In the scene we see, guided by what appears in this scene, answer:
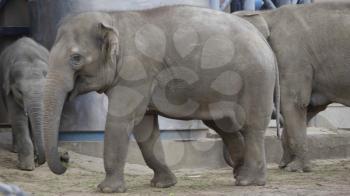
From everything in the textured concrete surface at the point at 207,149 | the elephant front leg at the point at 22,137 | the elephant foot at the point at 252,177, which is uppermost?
the elephant foot at the point at 252,177

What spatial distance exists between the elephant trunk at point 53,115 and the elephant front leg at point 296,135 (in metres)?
3.34

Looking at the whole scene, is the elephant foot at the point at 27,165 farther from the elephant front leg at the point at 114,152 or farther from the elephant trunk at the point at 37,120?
the elephant front leg at the point at 114,152

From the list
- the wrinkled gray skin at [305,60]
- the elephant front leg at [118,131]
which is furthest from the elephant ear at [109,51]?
the wrinkled gray skin at [305,60]

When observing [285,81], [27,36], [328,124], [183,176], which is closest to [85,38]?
[183,176]

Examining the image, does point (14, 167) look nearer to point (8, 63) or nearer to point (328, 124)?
point (8, 63)

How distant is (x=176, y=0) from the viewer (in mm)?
10227

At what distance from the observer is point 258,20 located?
9.79 m

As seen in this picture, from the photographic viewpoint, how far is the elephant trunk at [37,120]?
8617 millimetres

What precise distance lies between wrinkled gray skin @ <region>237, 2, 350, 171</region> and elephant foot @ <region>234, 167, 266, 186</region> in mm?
1909

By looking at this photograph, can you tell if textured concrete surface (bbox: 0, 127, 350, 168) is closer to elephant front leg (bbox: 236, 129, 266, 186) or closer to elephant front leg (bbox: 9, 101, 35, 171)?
elephant front leg (bbox: 9, 101, 35, 171)

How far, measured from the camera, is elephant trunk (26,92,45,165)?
28.3 feet

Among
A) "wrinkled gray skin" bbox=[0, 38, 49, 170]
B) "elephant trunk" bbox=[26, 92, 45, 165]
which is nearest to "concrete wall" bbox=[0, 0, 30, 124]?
"wrinkled gray skin" bbox=[0, 38, 49, 170]

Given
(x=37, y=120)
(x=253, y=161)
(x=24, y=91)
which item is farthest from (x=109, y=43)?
(x=24, y=91)

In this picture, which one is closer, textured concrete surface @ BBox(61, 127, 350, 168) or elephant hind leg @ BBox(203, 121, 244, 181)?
elephant hind leg @ BBox(203, 121, 244, 181)
